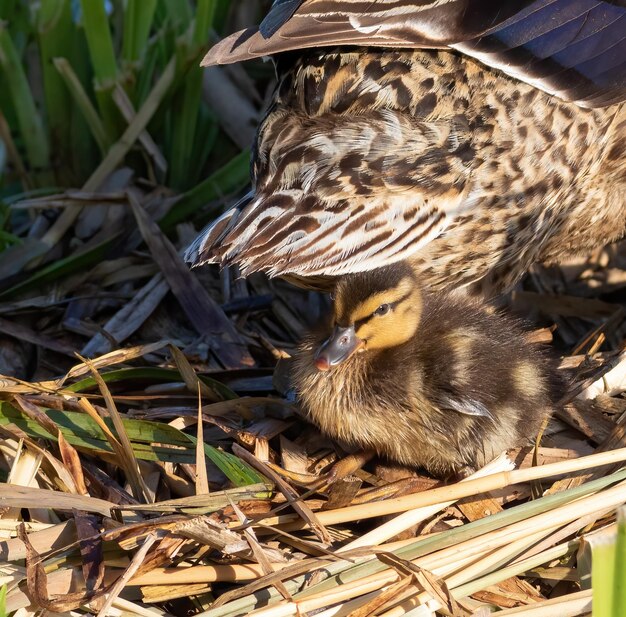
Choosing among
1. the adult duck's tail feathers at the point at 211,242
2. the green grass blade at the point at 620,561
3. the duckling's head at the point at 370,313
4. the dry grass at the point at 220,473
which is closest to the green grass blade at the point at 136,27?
the dry grass at the point at 220,473

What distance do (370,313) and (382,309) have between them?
34 mm

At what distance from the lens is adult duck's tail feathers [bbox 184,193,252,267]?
2500 millimetres

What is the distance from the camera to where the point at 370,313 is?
2.49 m

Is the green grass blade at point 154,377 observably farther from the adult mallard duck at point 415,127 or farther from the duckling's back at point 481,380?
the duckling's back at point 481,380

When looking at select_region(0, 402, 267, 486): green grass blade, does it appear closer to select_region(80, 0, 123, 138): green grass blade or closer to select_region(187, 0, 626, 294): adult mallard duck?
select_region(187, 0, 626, 294): adult mallard duck

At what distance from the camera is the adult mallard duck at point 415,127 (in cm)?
244

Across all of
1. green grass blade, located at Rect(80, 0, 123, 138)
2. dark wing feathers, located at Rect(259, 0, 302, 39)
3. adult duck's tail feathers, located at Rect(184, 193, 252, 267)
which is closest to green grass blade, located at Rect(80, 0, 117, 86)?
green grass blade, located at Rect(80, 0, 123, 138)

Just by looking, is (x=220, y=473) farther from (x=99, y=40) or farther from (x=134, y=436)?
(x=99, y=40)

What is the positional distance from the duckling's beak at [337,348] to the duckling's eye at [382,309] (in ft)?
0.23

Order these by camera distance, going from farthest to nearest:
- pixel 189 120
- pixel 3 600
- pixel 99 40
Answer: pixel 189 120 < pixel 99 40 < pixel 3 600

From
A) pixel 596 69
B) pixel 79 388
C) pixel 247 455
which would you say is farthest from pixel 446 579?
pixel 596 69

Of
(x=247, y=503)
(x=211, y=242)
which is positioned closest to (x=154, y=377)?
(x=211, y=242)

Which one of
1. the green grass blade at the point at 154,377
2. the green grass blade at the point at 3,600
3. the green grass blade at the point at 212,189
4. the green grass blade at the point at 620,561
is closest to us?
the green grass blade at the point at 620,561

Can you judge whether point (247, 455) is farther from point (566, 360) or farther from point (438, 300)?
point (566, 360)
